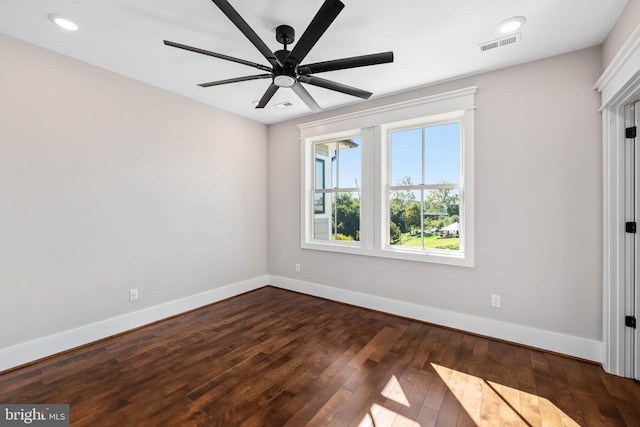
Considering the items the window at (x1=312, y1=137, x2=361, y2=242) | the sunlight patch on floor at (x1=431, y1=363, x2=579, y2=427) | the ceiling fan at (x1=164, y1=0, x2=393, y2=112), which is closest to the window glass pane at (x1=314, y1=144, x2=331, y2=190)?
the window at (x1=312, y1=137, x2=361, y2=242)

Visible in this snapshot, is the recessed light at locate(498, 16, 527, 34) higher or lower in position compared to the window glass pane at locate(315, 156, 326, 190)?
higher

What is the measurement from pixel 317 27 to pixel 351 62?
390 mm

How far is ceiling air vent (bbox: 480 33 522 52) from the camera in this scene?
2.33 meters

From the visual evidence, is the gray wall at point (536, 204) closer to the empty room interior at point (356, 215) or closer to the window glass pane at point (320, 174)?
the empty room interior at point (356, 215)

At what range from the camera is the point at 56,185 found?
8.54 feet

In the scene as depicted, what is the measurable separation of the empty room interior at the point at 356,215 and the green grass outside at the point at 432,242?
26 mm

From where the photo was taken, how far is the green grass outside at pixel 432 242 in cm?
331

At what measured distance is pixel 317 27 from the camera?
161 cm

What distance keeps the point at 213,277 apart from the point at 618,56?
15.0ft

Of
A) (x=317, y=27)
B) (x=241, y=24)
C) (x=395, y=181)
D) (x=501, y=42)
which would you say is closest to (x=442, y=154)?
(x=395, y=181)

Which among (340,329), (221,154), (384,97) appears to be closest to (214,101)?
(221,154)

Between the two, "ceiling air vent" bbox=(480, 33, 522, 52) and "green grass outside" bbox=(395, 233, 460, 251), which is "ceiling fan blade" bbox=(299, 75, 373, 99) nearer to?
"ceiling air vent" bbox=(480, 33, 522, 52)

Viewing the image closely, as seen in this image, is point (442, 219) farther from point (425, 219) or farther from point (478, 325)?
point (478, 325)

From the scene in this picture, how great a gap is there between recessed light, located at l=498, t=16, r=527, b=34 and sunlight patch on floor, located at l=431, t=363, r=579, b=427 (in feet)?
9.09
